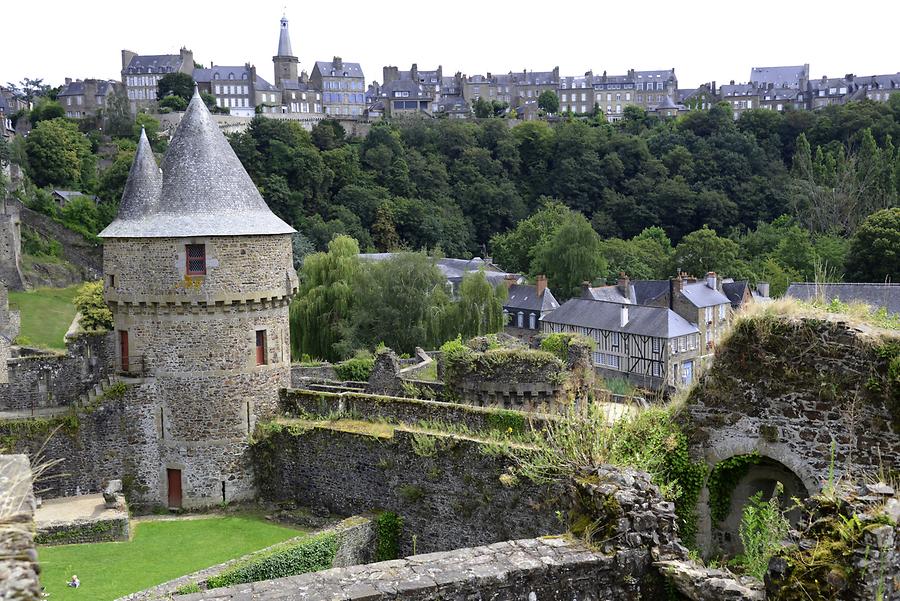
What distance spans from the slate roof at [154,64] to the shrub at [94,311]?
83.3m

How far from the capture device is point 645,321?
1784 inches

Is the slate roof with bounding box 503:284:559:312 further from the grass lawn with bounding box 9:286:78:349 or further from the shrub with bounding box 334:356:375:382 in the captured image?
the shrub with bounding box 334:356:375:382

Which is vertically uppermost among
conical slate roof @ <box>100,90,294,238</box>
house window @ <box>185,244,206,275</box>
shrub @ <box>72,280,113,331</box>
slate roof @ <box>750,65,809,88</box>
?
slate roof @ <box>750,65,809,88</box>

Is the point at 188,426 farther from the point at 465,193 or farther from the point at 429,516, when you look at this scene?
the point at 465,193

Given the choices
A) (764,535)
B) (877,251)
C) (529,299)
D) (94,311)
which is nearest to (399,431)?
(764,535)

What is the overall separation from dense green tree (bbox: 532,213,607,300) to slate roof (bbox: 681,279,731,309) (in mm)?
14143

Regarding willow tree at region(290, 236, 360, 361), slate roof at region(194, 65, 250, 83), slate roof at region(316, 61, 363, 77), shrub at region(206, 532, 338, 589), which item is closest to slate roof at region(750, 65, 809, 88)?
slate roof at region(316, 61, 363, 77)

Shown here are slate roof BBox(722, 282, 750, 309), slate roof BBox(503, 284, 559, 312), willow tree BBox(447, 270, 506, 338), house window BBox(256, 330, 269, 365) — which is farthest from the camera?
slate roof BBox(503, 284, 559, 312)

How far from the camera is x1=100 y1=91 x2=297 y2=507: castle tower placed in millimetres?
18328

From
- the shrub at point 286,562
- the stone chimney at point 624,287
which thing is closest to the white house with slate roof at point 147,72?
the stone chimney at point 624,287

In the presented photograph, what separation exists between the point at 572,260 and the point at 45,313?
34.2m

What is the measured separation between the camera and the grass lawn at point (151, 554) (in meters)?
14.3

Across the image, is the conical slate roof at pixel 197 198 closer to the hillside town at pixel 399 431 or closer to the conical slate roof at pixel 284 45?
the hillside town at pixel 399 431

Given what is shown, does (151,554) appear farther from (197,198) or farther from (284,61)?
(284,61)
